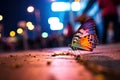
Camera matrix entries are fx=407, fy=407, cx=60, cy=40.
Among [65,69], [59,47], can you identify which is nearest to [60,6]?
[59,47]

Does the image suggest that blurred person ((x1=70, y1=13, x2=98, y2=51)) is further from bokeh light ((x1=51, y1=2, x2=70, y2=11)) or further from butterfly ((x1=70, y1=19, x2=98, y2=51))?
bokeh light ((x1=51, y1=2, x2=70, y2=11))

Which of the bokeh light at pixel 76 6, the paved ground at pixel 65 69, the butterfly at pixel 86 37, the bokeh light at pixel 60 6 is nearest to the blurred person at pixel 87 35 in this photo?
the butterfly at pixel 86 37

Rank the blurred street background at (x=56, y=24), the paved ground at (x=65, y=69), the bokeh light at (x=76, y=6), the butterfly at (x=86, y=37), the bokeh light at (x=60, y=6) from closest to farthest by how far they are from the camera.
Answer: the paved ground at (x=65, y=69), the butterfly at (x=86, y=37), the blurred street background at (x=56, y=24), the bokeh light at (x=76, y=6), the bokeh light at (x=60, y=6)

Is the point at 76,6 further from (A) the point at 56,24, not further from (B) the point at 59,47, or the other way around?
(B) the point at 59,47

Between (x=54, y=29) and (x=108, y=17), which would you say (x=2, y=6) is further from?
(x=108, y=17)

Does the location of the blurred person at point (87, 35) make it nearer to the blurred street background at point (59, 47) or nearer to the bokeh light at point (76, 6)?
the blurred street background at point (59, 47)
